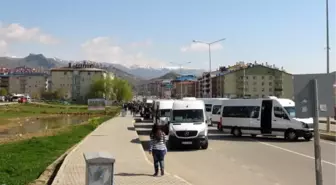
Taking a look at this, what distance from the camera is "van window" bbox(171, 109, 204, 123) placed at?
24.3 m

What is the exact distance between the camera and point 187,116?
80.7ft

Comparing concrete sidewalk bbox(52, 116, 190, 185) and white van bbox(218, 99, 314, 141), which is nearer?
concrete sidewalk bbox(52, 116, 190, 185)

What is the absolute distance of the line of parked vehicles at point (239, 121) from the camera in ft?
75.6

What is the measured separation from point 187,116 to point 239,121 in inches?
287

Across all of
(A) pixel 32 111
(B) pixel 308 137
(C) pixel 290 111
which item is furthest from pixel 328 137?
(A) pixel 32 111

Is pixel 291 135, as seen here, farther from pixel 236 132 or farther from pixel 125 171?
pixel 125 171

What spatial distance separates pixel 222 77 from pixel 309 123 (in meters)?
147

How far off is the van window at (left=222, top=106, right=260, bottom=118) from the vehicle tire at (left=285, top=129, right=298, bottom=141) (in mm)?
2355

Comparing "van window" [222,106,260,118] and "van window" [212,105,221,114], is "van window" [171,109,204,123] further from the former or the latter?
"van window" [212,105,221,114]

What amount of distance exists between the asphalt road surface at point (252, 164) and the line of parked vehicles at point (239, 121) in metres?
0.93

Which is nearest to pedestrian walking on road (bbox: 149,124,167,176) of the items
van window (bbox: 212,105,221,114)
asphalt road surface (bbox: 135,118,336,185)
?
asphalt road surface (bbox: 135,118,336,185)

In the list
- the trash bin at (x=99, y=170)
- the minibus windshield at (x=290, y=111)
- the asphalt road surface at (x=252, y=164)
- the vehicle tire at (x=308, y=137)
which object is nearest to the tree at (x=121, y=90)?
the minibus windshield at (x=290, y=111)

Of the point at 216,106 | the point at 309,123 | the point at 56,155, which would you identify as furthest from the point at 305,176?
the point at 216,106

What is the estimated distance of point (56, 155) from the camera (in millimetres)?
20672
